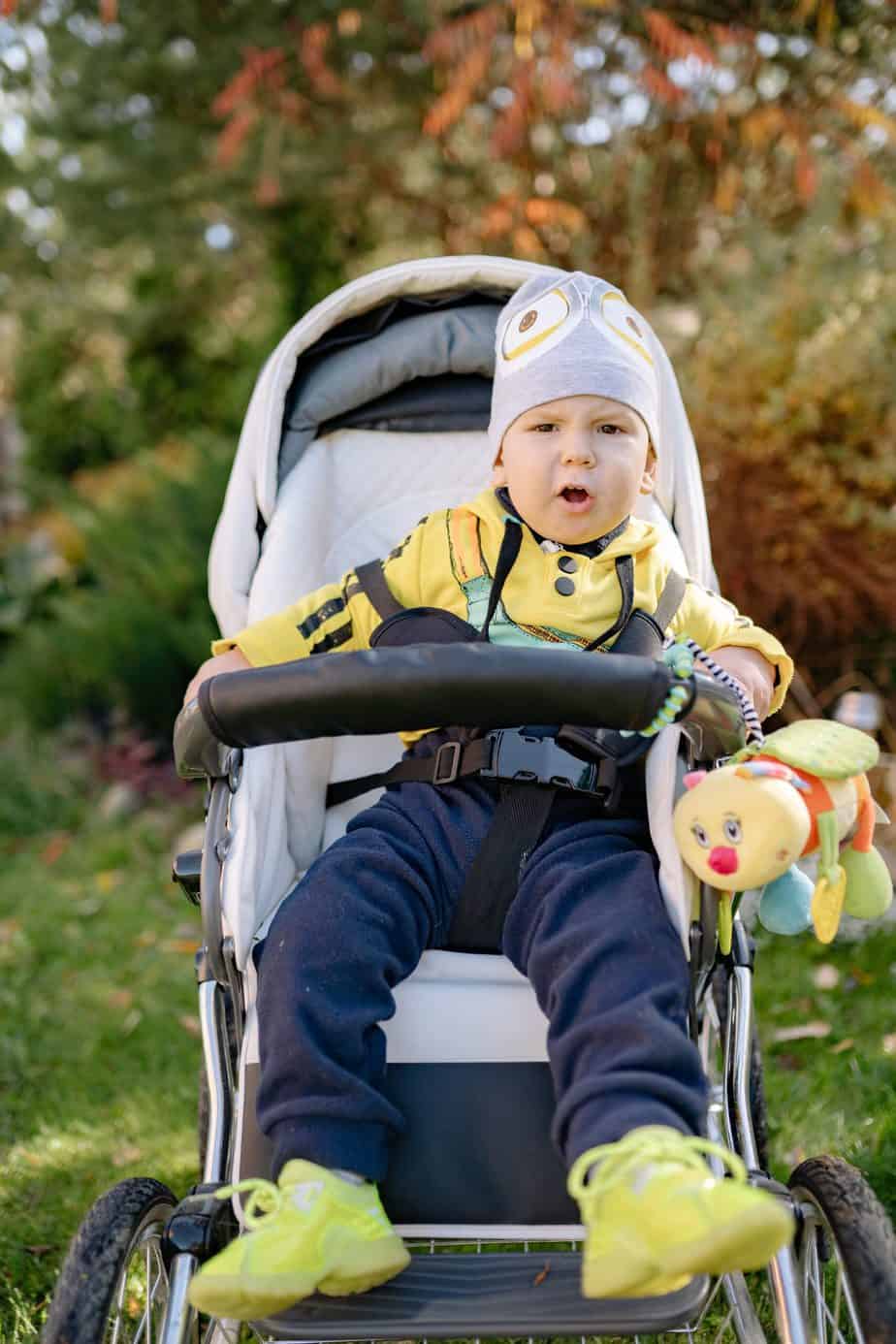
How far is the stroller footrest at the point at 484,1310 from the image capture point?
1.48m

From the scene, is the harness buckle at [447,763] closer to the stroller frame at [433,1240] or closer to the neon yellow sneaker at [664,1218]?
the stroller frame at [433,1240]

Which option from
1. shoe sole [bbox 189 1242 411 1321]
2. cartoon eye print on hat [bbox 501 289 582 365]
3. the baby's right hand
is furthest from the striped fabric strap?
shoe sole [bbox 189 1242 411 1321]

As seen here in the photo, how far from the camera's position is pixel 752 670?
82.2 inches

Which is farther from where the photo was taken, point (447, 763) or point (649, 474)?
point (649, 474)

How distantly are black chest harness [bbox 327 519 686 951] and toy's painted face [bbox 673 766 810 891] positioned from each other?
233mm

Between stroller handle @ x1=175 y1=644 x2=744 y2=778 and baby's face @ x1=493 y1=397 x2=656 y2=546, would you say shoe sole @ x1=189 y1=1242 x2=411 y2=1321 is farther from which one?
baby's face @ x1=493 y1=397 x2=656 y2=546

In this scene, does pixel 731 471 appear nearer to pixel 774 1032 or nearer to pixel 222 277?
pixel 774 1032

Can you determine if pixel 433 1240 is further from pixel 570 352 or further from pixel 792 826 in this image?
pixel 570 352

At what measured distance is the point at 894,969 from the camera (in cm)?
329

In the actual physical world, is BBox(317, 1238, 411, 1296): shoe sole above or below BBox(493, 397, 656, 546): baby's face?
below

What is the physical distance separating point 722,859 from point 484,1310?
0.59 meters

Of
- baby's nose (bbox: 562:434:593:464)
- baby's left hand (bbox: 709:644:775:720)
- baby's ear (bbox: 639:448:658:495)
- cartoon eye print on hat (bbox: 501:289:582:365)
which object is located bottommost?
baby's left hand (bbox: 709:644:775:720)

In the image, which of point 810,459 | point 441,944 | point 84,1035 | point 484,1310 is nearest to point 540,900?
point 441,944

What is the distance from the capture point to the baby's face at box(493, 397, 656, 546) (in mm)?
2049
